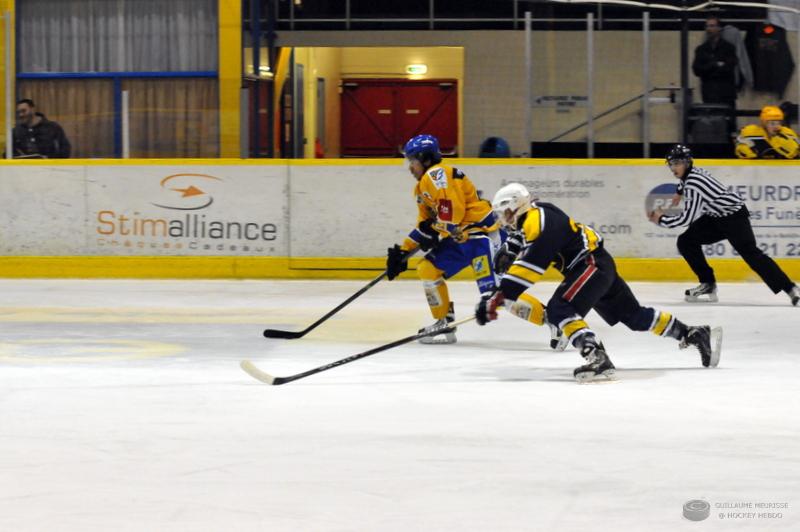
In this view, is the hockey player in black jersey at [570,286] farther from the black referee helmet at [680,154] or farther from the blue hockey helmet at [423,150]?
the black referee helmet at [680,154]

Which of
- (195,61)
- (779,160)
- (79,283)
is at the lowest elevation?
(79,283)

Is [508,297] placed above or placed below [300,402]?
above

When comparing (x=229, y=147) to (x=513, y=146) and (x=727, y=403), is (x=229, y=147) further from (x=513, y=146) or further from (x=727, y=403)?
(x=727, y=403)

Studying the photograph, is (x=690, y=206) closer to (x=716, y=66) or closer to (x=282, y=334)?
(x=716, y=66)

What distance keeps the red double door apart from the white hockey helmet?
365 inches

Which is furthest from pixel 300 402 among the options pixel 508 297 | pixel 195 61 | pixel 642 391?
pixel 195 61

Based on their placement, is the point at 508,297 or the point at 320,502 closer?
the point at 320,502

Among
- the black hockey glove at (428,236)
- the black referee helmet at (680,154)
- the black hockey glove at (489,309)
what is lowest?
the black hockey glove at (489,309)

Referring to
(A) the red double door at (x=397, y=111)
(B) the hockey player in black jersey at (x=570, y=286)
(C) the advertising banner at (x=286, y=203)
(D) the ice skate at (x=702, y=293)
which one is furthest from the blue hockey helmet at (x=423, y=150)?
(A) the red double door at (x=397, y=111)

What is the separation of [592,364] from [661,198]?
20.4 feet

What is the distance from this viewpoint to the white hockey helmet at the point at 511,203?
25.3ft

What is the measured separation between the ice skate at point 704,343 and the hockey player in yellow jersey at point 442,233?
1.74 m

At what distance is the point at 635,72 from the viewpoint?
575 inches

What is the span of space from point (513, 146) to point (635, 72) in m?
1.45
